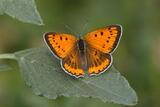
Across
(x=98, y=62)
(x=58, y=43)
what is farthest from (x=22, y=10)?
(x=98, y=62)

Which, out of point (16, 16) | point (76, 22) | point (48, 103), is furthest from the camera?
point (76, 22)

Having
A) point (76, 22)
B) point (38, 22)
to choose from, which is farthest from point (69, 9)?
point (38, 22)

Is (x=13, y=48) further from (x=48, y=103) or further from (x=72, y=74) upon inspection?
(x=72, y=74)

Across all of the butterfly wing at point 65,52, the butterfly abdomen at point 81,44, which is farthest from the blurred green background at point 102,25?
the butterfly wing at point 65,52

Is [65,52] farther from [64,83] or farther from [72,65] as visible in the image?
[64,83]

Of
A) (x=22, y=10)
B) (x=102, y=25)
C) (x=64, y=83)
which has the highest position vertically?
(x=22, y=10)

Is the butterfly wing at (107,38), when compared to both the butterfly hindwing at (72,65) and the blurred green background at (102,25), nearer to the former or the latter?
the butterfly hindwing at (72,65)
